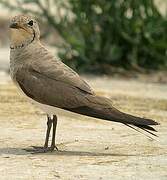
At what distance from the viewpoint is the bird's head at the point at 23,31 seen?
21.8ft

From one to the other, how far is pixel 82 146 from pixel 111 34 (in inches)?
238

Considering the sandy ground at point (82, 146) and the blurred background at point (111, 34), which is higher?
the blurred background at point (111, 34)

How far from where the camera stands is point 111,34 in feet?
41.3

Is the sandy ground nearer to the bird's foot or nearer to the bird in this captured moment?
the bird's foot

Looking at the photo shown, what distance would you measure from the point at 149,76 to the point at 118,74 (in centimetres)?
53

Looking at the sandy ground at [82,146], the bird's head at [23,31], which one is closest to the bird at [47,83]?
the bird's head at [23,31]

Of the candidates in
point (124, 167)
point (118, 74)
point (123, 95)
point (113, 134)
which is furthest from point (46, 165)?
point (118, 74)

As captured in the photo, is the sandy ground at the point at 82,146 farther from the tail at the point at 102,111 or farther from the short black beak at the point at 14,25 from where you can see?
the short black beak at the point at 14,25

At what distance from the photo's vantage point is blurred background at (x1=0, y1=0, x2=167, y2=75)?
12.2 m

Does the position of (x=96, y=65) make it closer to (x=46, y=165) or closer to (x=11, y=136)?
(x=11, y=136)

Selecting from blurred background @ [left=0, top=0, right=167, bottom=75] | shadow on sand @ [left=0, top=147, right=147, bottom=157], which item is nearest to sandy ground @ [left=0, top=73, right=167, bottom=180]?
shadow on sand @ [left=0, top=147, right=147, bottom=157]

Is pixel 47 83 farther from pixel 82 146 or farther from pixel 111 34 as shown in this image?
pixel 111 34

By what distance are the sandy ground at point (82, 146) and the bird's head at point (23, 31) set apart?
0.80m

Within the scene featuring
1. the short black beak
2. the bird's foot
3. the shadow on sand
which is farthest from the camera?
the short black beak
